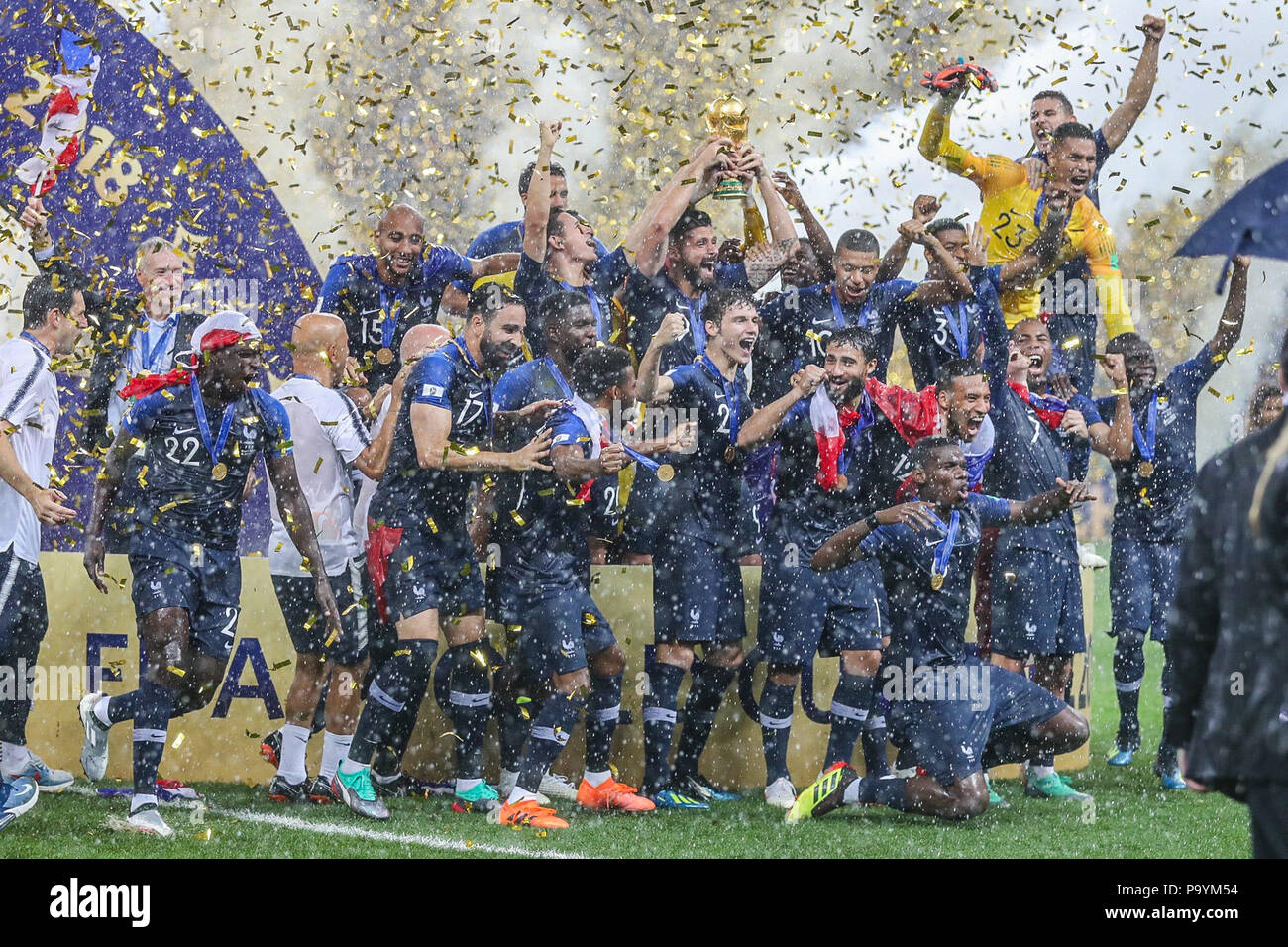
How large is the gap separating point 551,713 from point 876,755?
4.57 ft

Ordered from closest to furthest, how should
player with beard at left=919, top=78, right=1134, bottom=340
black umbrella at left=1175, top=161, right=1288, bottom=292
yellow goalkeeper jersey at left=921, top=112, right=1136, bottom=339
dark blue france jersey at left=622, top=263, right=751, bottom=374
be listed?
black umbrella at left=1175, top=161, right=1288, bottom=292
dark blue france jersey at left=622, top=263, right=751, bottom=374
player with beard at left=919, top=78, right=1134, bottom=340
yellow goalkeeper jersey at left=921, top=112, right=1136, bottom=339

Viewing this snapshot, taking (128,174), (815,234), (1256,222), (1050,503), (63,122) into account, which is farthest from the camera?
(128,174)

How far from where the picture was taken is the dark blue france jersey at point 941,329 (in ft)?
20.6

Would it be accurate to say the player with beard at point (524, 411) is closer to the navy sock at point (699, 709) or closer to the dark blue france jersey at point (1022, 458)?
the navy sock at point (699, 709)

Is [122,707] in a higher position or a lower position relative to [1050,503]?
lower

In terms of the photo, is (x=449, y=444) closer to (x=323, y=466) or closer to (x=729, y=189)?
(x=323, y=466)

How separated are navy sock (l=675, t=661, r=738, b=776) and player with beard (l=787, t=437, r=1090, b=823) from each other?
21.7 inches

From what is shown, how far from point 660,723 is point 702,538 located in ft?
2.39

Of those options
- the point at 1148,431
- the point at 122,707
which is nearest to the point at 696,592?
the point at 122,707

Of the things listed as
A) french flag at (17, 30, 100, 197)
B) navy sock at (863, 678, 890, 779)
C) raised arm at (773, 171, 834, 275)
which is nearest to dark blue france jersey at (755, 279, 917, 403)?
raised arm at (773, 171, 834, 275)

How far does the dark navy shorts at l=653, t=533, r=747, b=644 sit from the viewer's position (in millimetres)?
5742

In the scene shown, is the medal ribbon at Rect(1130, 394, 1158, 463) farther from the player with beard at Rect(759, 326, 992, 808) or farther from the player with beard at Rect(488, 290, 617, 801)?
the player with beard at Rect(488, 290, 617, 801)

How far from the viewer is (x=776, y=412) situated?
5727 mm

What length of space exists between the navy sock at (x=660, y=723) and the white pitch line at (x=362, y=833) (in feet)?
2.87
